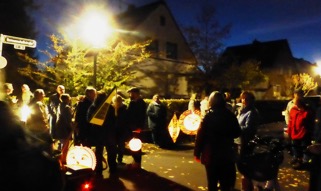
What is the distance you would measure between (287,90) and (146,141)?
31.0m

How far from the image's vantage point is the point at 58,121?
907cm

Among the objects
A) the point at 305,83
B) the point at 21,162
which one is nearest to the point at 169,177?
the point at 21,162

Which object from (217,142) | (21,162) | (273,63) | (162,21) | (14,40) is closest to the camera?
(21,162)

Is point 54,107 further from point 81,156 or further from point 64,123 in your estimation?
point 81,156

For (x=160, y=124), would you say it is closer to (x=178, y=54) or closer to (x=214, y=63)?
(x=214, y=63)

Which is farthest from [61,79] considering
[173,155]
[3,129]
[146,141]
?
[3,129]

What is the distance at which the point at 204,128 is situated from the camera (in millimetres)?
5438

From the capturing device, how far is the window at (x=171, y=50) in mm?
29505

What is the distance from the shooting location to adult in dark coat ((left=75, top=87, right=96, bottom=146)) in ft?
26.5

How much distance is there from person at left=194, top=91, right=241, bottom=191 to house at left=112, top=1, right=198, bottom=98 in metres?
19.6

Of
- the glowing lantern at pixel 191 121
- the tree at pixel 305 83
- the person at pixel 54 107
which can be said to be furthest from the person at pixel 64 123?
the tree at pixel 305 83

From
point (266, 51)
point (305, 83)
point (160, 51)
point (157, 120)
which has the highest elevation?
point (266, 51)

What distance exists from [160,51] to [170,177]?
67.8 feet

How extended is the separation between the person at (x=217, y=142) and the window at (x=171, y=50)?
2409 cm
